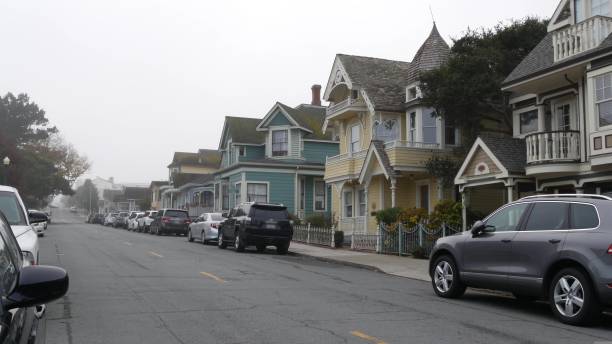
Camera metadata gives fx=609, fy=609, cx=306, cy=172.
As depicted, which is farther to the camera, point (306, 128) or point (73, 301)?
point (306, 128)

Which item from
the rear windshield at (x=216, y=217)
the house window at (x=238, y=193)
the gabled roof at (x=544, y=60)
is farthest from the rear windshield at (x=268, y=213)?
the house window at (x=238, y=193)

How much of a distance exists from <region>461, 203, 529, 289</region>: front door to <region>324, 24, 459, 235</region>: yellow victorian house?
49.7 ft

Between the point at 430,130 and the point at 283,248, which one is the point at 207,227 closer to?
the point at 283,248

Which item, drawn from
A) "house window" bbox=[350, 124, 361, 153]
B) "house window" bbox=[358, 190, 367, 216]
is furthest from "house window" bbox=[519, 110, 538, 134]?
"house window" bbox=[358, 190, 367, 216]

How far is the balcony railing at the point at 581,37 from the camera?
672 inches

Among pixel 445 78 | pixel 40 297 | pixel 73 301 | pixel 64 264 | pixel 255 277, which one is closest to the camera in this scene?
pixel 40 297

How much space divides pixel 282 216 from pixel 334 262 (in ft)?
11.4

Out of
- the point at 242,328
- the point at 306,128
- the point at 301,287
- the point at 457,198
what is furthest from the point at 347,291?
the point at 306,128

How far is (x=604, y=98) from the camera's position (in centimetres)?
1677

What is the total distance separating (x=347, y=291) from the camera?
1202 cm

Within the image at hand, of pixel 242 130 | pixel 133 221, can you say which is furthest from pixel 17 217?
pixel 133 221

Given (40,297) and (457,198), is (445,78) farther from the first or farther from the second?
(40,297)

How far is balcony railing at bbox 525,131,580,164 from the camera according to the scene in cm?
1812

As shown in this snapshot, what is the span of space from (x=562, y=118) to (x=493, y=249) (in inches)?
460
